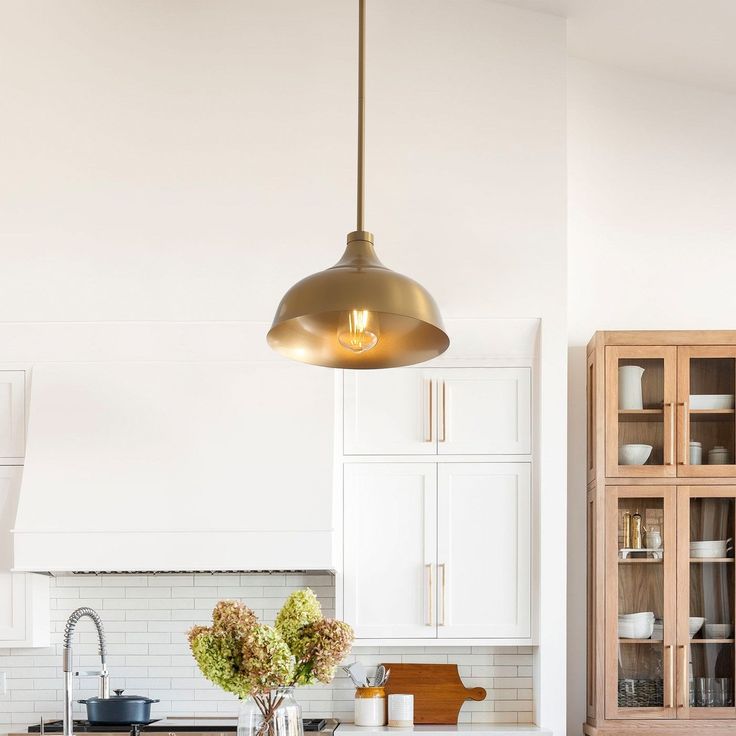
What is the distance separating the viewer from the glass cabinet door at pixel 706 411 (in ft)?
15.5

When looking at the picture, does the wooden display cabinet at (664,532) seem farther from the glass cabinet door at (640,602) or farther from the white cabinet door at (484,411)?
the white cabinet door at (484,411)

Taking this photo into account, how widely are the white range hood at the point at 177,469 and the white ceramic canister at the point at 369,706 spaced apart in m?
0.62

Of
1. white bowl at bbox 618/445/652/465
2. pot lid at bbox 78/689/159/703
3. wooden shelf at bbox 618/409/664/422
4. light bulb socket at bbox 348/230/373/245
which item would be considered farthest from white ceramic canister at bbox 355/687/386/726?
light bulb socket at bbox 348/230/373/245

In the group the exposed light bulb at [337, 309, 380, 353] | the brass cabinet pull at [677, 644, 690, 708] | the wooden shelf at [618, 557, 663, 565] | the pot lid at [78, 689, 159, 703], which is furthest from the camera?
the wooden shelf at [618, 557, 663, 565]

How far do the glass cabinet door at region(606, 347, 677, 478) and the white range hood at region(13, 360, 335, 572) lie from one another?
4.02 ft

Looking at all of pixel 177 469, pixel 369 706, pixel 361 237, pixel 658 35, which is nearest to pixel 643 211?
pixel 658 35

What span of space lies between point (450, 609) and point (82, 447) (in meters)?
1.73

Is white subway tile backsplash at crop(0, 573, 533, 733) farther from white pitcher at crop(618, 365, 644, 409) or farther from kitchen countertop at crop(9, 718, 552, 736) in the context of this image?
white pitcher at crop(618, 365, 644, 409)

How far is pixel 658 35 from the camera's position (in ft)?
16.2

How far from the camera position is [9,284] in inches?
193

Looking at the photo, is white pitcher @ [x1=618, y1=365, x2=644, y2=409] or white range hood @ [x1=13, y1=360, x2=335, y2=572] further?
white pitcher @ [x1=618, y1=365, x2=644, y2=409]

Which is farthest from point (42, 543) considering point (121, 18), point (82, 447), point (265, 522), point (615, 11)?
point (615, 11)

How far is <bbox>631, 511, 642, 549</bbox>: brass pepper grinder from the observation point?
4.76m

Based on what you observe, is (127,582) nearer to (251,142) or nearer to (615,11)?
(251,142)
